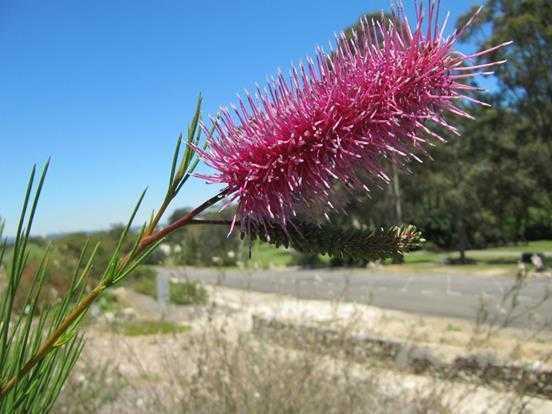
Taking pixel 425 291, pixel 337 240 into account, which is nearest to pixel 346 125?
pixel 337 240

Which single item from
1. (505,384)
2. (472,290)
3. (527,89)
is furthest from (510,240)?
(505,384)

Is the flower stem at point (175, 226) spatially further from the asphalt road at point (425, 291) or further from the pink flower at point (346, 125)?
the asphalt road at point (425, 291)

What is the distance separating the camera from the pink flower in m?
1.19

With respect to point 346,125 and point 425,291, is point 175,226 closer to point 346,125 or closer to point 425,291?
point 346,125

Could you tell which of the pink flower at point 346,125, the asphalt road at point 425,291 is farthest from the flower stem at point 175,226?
the asphalt road at point 425,291

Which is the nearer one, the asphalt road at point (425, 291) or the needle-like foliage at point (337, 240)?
the needle-like foliage at point (337, 240)

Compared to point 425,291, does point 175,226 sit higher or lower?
higher

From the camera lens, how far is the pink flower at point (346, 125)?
1.19 metres

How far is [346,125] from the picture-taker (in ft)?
3.91

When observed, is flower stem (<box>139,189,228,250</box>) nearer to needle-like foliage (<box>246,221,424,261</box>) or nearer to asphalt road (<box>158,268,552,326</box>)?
needle-like foliage (<box>246,221,424,261</box>)

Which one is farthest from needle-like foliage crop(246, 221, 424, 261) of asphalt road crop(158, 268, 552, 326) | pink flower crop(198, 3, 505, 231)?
asphalt road crop(158, 268, 552, 326)

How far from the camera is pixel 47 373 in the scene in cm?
151

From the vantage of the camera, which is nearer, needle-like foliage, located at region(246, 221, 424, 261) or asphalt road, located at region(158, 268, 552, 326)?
needle-like foliage, located at region(246, 221, 424, 261)

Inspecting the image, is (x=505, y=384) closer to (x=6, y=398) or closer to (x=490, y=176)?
(x=6, y=398)
